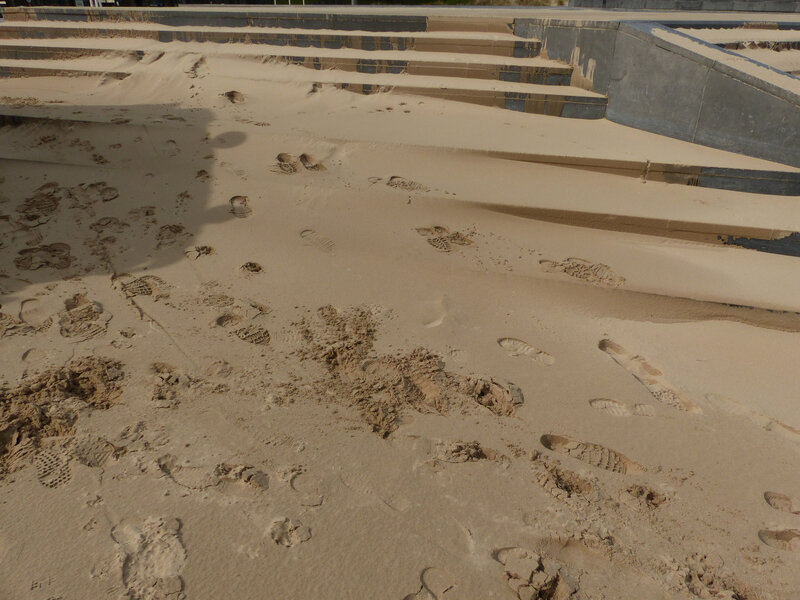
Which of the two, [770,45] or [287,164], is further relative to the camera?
[770,45]

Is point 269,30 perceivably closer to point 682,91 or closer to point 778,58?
point 682,91

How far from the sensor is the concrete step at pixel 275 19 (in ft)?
17.9

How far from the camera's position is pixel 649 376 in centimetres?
213

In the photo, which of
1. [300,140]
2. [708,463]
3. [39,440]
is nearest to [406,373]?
[708,463]

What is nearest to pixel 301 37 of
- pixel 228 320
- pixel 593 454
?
pixel 228 320

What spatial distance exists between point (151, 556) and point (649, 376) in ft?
6.18

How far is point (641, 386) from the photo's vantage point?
2.08m

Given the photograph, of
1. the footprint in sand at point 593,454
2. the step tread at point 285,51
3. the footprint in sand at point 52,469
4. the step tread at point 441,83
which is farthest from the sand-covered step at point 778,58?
the footprint in sand at point 52,469

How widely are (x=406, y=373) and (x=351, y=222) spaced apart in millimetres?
1303

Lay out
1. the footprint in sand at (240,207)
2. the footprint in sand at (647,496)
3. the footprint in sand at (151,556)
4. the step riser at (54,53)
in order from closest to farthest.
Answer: the footprint in sand at (151,556) → the footprint in sand at (647,496) → the footprint in sand at (240,207) → the step riser at (54,53)

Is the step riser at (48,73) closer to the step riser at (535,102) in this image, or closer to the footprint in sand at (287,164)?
the footprint in sand at (287,164)

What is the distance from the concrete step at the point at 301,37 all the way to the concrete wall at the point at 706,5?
17.0 ft

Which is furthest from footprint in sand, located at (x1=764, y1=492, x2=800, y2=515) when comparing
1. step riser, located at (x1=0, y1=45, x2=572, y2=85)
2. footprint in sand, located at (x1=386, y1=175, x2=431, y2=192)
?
step riser, located at (x1=0, y1=45, x2=572, y2=85)

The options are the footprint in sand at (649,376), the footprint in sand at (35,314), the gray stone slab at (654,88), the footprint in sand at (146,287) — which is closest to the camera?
the footprint in sand at (649,376)
